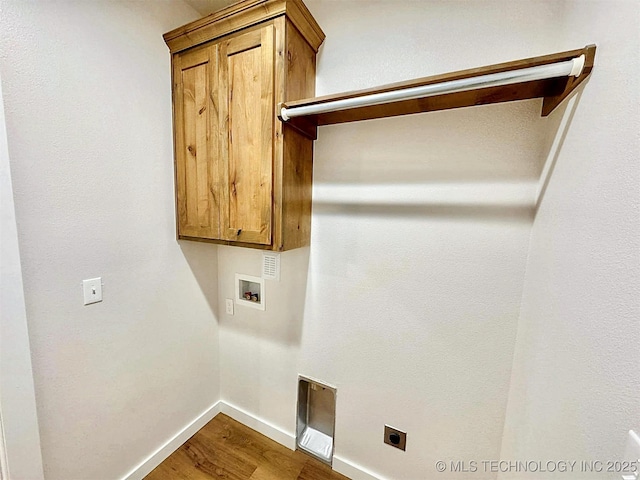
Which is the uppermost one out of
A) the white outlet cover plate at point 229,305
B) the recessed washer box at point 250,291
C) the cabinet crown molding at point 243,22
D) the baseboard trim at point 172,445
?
the cabinet crown molding at point 243,22

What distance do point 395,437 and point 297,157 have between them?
1546mm

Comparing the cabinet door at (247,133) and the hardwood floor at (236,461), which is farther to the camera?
the hardwood floor at (236,461)

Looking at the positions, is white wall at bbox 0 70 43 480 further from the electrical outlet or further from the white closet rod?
the electrical outlet

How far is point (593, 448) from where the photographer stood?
0.56m

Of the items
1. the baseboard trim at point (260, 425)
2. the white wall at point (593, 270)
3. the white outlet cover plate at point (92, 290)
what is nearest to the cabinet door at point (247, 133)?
the white outlet cover plate at point (92, 290)

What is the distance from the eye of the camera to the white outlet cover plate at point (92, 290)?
1.15 meters

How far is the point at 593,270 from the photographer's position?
62 centimetres

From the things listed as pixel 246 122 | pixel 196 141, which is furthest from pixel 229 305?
pixel 246 122

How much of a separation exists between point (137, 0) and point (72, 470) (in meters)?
2.24

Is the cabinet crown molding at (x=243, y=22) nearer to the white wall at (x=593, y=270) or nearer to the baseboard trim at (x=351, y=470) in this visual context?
the white wall at (x=593, y=270)

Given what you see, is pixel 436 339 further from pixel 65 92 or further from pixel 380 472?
pixel 65 92

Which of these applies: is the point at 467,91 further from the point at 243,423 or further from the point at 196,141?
the point at 243,423

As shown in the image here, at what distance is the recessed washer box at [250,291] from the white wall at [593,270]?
1370 millimetres

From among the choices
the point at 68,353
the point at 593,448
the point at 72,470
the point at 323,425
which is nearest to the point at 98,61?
the point at 68,353
